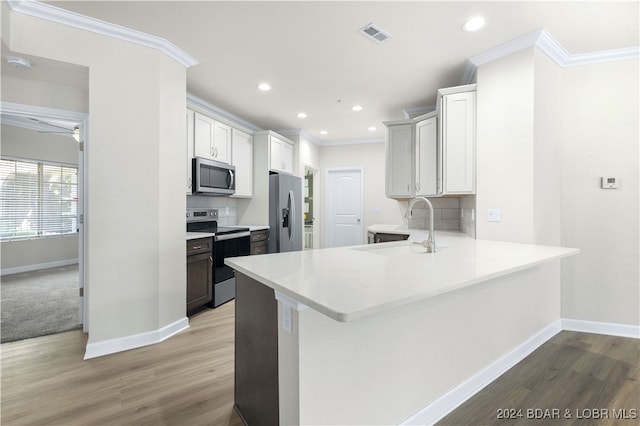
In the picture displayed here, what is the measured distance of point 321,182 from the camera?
6.45m

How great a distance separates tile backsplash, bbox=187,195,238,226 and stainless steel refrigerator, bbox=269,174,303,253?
0.62 metres

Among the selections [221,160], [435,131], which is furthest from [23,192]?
[435,131]

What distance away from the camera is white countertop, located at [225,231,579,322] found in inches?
34.6

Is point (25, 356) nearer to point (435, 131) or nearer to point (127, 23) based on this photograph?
point (127, 23)

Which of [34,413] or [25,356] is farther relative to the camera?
[25,356]

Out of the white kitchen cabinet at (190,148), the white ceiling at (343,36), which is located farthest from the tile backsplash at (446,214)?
the white kitchen cabinet at (190,148)

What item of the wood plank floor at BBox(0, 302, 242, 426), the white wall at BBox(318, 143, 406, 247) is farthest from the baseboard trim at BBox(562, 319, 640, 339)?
the white wall at BBox(318, 143, 406, 247)

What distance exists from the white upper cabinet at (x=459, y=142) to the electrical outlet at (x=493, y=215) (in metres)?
0.25

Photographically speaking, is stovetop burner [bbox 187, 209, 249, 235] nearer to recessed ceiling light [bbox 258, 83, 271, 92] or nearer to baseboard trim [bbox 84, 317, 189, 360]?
baseboard trim [bbox 84, 317, 189, 360]

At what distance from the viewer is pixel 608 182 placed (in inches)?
104

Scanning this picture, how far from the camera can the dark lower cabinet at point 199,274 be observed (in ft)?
9.82

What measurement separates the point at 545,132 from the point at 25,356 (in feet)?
15.1

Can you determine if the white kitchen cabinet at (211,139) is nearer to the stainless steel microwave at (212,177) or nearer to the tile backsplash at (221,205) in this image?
the stainless steel microwave at (212,177)

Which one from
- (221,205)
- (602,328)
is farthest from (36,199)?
(602,328)
